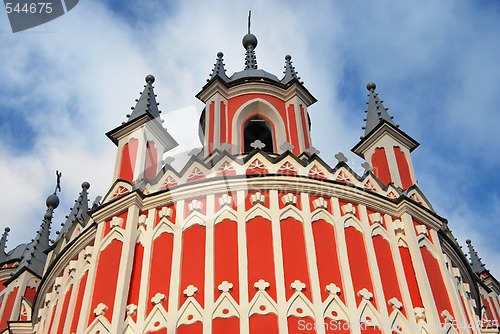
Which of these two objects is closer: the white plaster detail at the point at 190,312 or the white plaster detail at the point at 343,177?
the white plaster detail at the point at 190,312

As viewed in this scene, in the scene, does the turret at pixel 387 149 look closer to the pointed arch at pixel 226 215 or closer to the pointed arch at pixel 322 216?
the pointed arch at pixel 322 216

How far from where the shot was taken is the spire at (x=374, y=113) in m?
17.9

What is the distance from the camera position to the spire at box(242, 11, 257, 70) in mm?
21869

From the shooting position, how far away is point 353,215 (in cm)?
1435

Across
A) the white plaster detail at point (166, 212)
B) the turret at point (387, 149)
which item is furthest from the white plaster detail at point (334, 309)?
the turret at point (387, 149)

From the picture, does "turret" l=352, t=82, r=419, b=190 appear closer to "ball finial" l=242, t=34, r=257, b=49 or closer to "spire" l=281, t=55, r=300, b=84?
"spire" l=281, t=55, r=300, b=84

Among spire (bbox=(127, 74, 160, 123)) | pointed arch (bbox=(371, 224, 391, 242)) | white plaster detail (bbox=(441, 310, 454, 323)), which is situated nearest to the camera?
white plaster detail (bbox=(441, 310, 454, 323))

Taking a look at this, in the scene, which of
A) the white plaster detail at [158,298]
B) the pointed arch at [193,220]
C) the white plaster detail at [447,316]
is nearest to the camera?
the white plaster detail at [158,298]

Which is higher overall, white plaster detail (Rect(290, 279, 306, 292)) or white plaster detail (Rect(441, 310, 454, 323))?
white plaster detail (Rect(290, 279, 306, 292))

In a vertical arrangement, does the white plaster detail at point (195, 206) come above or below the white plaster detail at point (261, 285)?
above

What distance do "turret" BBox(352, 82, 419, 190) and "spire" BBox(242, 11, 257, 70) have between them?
4.96m

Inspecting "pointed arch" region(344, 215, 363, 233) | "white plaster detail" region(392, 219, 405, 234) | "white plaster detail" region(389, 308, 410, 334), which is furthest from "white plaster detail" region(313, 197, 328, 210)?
"white plaster detail" region(389, 308, 410, 334)

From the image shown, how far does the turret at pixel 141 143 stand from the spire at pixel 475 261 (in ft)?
41.5

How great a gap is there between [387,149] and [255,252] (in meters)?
5.40
